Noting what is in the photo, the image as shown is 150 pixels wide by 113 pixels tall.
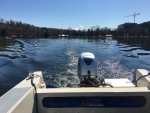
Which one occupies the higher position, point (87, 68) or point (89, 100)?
point (87, 68)

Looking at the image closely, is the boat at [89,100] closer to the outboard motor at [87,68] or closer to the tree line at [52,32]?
the outboard motor at [87,68]

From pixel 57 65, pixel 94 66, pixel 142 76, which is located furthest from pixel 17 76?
pixel 142 76

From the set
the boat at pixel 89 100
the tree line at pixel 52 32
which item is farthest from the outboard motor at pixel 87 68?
the tree line at pixel 52 32

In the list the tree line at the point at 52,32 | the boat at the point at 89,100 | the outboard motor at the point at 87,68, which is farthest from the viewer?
the tree line at the point at 52,32

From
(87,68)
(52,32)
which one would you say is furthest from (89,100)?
(52,32)

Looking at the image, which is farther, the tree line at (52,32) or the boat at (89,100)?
the tree line at (52,32)

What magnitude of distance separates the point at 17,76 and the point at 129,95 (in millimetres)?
9163

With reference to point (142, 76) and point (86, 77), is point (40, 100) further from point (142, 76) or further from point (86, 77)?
point (86, 77)

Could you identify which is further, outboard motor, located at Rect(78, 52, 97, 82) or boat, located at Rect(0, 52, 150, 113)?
outboard motor, located at Rect(78, 52, 97, 82)

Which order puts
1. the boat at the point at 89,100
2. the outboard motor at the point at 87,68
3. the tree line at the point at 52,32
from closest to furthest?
the boat at the point at 89,100, the outboard motor at the point at 87,68, the tree line at the point at 52,32

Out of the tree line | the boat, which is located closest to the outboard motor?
the boat

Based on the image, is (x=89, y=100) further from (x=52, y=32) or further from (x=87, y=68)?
(x=52, y=32)

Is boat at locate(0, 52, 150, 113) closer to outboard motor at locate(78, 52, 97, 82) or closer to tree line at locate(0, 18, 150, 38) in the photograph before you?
outboard motor at locate(78, 52, 97, 82)

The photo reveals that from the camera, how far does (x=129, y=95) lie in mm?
3441
